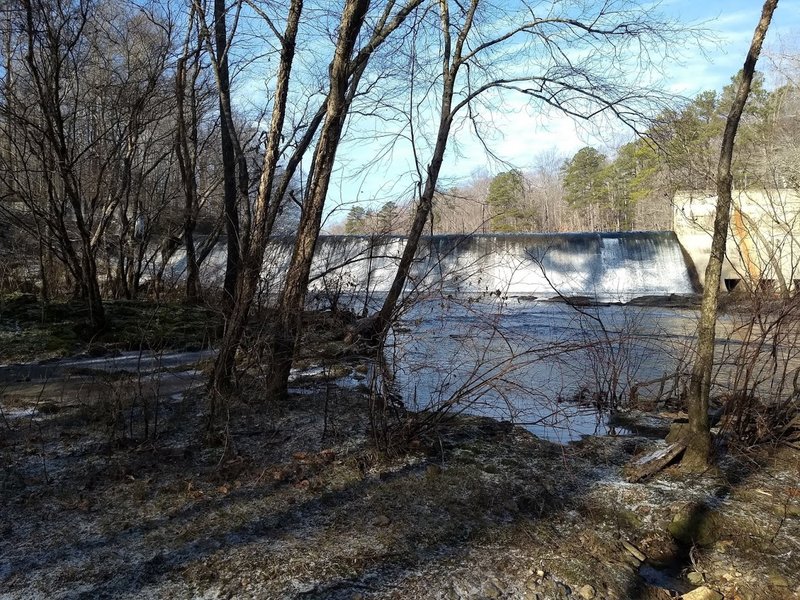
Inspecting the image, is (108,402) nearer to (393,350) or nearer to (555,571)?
(393,350)

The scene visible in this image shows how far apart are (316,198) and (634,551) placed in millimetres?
3200

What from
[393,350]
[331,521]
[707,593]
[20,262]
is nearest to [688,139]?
[393,350]

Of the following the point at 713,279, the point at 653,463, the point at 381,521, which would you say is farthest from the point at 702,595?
the point at 713,279

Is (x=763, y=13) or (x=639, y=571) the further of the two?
(x=763, y=13)

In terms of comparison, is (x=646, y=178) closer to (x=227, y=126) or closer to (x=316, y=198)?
(x=227, y=126)

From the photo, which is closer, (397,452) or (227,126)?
(397,452)

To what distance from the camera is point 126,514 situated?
3.36 meters

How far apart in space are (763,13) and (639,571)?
319 centimetres

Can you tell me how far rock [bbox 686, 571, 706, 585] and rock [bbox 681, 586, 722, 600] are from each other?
0.42 ft

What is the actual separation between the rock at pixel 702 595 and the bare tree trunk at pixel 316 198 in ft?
9.26

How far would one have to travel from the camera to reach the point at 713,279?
3.77m

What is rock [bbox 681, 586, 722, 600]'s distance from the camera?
274 centimetres

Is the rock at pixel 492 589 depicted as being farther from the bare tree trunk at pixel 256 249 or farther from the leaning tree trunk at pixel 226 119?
the leaning tree trunk at pixel 226 119

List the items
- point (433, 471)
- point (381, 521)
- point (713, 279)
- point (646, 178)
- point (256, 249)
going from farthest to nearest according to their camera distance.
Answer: point (646, 178) < point (256, 249) < point (433, 471) < point (713, 279) < point (381, 521)
